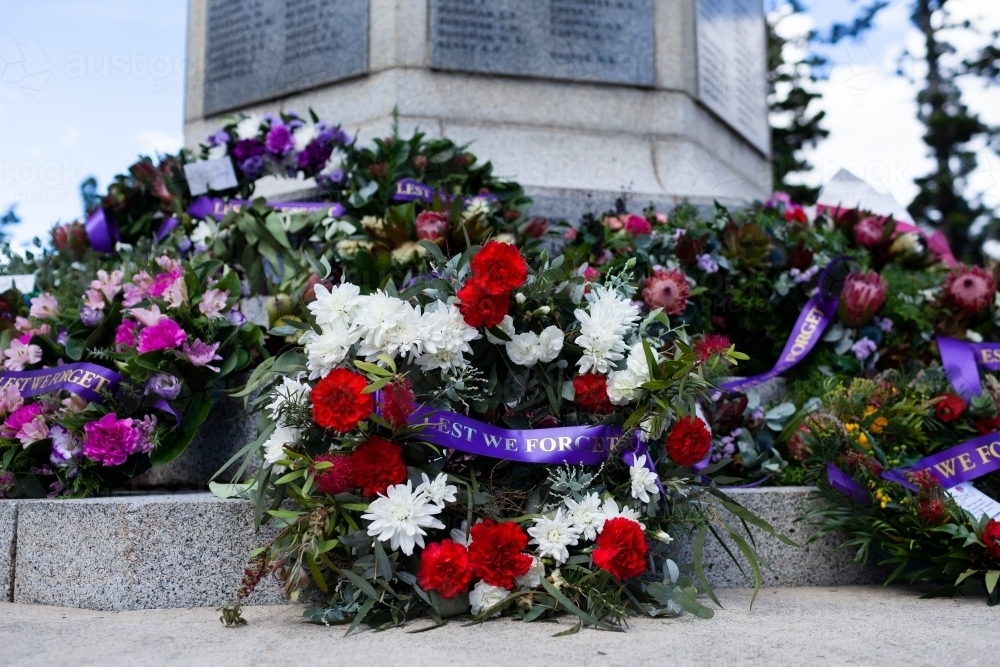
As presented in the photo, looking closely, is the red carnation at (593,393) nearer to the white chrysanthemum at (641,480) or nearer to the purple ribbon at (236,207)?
the white chrysanthemum at (641,480)

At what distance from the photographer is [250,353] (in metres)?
3.16

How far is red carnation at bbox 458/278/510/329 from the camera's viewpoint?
2.32 metres

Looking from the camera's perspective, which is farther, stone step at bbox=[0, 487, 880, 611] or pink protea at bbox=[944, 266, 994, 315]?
pink protea at bbox=[944, 266, 994, 315]

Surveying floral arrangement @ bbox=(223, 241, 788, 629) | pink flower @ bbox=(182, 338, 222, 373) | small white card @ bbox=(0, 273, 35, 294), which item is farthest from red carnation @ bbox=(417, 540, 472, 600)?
small white card @ bbox=(0, 273, 35, 294)

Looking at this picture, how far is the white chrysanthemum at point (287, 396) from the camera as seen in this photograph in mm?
2355

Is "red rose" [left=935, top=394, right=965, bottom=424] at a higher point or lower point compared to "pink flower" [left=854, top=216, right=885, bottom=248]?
lower

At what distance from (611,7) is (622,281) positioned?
3282 mm

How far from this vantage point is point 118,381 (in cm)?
298

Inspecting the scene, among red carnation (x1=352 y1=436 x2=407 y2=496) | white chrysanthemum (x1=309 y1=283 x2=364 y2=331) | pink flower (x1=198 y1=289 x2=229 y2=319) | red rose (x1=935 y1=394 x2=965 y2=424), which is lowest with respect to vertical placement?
red carnation (x1=352 y1=436 x2=407 y2=496)

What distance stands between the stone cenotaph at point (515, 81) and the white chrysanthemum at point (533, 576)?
268cm

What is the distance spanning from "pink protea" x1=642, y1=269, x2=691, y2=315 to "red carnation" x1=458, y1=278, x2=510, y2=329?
3.85 ft

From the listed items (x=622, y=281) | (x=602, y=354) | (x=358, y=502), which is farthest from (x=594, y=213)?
(x=358, y=502)

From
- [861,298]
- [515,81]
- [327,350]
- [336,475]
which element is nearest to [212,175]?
[515,81]

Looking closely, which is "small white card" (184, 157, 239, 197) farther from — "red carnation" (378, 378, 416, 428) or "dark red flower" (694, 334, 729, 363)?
"dark red flower" (694, 334, 729, 363)
